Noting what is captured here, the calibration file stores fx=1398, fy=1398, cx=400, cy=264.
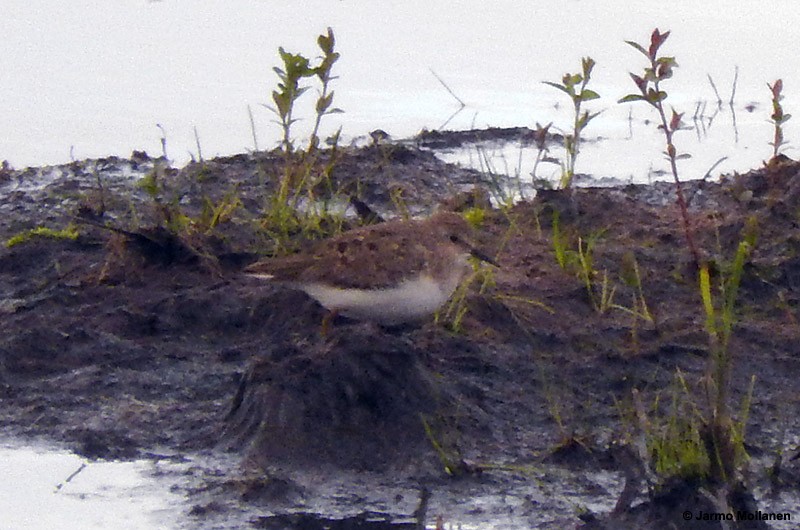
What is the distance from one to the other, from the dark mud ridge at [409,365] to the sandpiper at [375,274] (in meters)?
0.15

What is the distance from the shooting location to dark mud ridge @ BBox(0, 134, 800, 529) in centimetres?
469

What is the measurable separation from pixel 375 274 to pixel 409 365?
505 millimetres

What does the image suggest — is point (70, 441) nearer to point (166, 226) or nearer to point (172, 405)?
point (172, 405)

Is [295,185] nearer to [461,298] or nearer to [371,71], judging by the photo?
[461,298]

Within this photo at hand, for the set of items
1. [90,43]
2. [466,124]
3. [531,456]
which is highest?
[90,43]

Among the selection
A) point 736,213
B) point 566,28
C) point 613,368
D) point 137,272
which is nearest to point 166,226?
point 137,272

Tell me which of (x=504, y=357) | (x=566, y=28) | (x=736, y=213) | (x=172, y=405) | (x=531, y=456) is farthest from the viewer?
(x=566, y=28)

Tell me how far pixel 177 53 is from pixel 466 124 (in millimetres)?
2529

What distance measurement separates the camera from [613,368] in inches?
225

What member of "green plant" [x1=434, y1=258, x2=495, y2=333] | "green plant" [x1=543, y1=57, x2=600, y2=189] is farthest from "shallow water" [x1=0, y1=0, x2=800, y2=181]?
"green plant" [x1=434, y1=258, x2=495, y2=333]

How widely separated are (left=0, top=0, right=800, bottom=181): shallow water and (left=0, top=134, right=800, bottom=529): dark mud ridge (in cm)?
135

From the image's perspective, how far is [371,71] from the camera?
10531 millimetres

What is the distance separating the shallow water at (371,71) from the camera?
911cm

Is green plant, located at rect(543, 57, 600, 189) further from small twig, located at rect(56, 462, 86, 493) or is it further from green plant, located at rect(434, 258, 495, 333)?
small twig, located at rect(56, 462, 86, 493)
